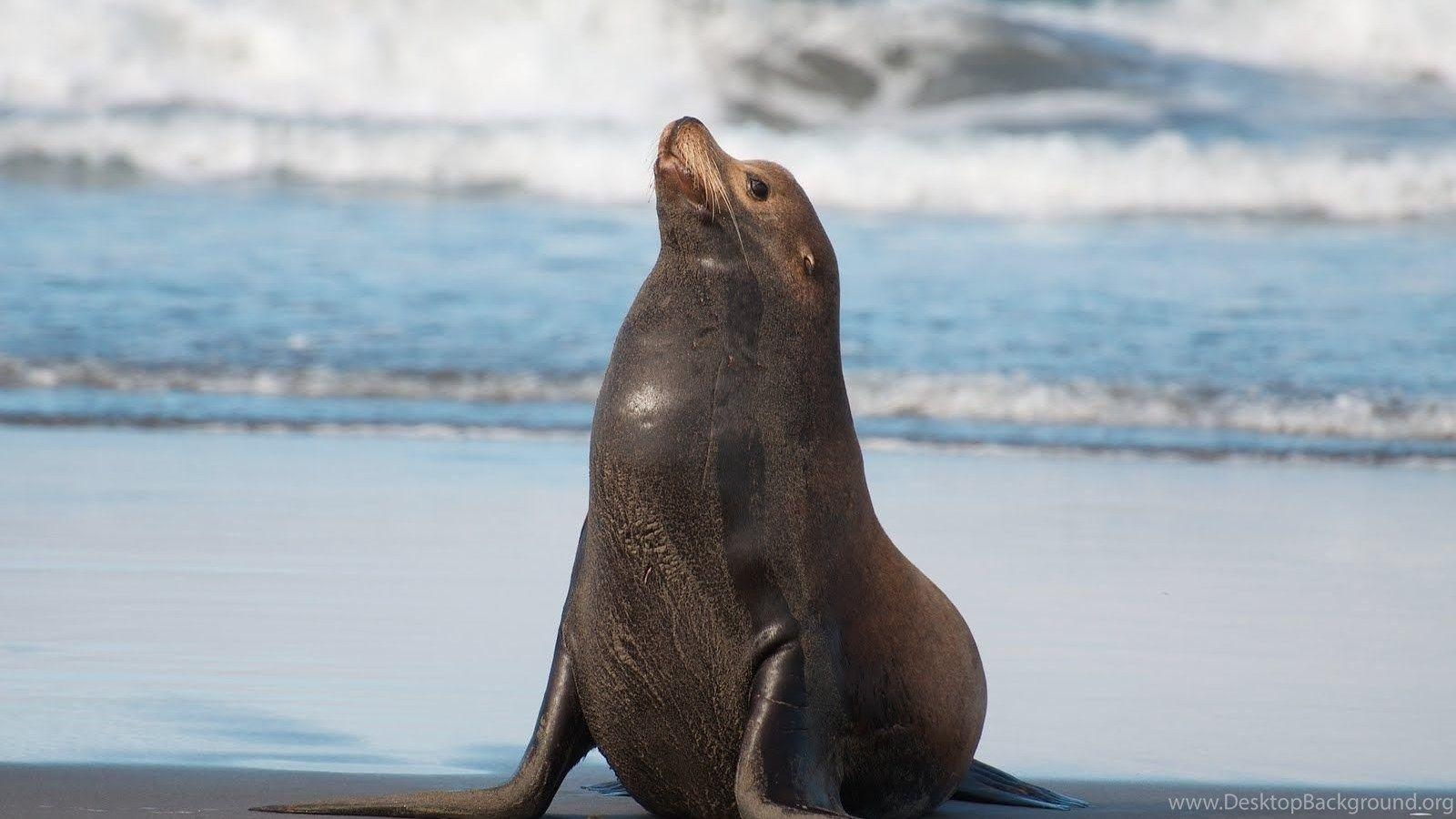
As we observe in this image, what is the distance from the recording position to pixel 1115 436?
866 centimetres

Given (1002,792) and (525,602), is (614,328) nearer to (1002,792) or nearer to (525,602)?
(525,602)

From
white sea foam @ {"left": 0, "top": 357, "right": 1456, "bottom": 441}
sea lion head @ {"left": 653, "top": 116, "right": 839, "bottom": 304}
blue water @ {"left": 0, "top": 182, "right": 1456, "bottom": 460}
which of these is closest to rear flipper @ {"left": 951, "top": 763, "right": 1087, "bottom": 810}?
sea lion head @ {"left": 653, "top": 116, "right": 839, "bottom": 304}

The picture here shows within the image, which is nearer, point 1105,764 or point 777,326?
point 777,326

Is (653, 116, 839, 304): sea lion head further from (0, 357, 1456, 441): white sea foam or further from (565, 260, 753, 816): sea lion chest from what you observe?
(0, 357, 1456, 441): white sea foam

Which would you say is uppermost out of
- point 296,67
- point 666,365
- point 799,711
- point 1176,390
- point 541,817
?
point 296,67

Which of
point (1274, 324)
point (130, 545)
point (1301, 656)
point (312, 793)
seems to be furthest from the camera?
point (1274, 324)

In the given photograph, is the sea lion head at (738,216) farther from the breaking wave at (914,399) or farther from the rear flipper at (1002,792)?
the breaking wave at (914,399)

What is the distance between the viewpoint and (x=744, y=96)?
20641mm

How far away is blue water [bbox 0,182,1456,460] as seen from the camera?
8.87 m

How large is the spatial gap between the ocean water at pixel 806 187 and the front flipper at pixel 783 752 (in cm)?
406

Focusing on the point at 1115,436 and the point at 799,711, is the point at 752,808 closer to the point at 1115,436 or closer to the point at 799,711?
the point at 799,711

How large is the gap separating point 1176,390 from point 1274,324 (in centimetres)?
171

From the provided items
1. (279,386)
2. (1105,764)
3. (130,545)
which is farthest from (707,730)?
(279,386)

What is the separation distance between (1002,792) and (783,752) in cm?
66
